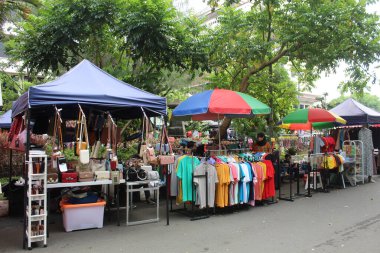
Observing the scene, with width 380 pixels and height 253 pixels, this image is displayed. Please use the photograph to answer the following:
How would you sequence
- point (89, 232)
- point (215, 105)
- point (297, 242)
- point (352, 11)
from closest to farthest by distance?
point (297, 242) < point (89, 232) < point (215, 105) < point (352, 11)

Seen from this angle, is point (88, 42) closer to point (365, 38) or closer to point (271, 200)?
point (271, 200)

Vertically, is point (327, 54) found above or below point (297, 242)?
above

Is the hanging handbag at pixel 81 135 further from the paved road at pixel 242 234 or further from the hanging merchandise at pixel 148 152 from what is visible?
the paved road at pixel 242 234

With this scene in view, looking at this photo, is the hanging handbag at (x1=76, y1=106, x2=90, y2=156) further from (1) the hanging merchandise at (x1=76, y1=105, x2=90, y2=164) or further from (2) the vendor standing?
(2) the vendor standing

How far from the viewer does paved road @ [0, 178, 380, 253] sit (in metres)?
5.20

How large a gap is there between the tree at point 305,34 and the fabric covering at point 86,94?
4.60 m

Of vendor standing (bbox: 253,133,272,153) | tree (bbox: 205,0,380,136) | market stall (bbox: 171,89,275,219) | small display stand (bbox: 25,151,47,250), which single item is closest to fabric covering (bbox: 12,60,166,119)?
small display stand (bbox: 25,151,47,250)

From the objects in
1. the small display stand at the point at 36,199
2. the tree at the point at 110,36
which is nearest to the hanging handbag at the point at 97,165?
the small display stand at the point at 36,199

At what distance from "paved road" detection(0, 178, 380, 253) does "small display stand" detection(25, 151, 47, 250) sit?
248 millimetres

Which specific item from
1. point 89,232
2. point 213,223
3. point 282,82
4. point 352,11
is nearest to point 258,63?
point 282,82

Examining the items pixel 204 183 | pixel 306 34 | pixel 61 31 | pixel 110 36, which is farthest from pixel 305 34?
pixel 61 31

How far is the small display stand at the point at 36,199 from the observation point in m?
5.22

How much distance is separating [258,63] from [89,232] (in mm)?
7938

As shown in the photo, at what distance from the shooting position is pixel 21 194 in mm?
7379
